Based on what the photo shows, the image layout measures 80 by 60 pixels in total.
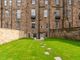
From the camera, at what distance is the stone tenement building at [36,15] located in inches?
3757

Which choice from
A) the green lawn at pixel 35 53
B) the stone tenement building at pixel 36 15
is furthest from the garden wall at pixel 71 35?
Answer: the green lawn at pixel 35 53

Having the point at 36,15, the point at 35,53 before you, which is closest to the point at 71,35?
the point at 36,15

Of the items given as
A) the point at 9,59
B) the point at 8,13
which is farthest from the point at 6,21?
the point at 9,59

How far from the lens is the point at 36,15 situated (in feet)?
322

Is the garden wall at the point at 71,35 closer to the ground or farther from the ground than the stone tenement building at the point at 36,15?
closer to the ground

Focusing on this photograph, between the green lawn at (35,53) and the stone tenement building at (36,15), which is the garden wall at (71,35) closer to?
the stone tenement building at (36,15)

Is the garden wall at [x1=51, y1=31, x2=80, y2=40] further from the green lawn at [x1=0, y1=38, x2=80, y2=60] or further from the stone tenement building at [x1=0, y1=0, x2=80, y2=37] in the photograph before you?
the green lawn at [x1=0, y1=38, x2=80, y2=60]

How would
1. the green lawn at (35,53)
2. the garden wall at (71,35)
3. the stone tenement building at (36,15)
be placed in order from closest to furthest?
the green lawn at (35,53) → the garden wall at (71,35) → the stone tenement building at (36,15)

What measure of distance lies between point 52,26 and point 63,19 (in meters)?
3.73

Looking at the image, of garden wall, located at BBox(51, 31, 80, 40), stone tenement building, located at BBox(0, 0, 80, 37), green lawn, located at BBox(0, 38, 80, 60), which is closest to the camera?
green lawn, located at BBox(0, 38, 80, 60)

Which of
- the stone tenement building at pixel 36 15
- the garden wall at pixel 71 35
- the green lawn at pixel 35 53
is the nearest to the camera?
the green lawn at pixel 35 53

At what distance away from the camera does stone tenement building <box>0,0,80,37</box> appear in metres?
95.4

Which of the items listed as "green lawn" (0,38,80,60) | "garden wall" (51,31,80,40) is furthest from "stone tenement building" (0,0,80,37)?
"green lawn" (0,38,80,60)

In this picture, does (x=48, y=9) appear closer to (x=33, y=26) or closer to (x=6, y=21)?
(x=33, y=26)
